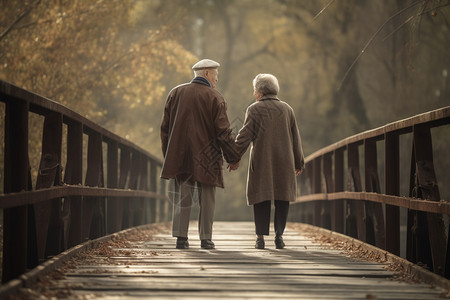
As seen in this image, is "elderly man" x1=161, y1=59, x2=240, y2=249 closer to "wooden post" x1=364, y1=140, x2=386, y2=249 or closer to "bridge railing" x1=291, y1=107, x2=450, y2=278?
"wooden post" x1=364, y1=140, x2=386, y2=249

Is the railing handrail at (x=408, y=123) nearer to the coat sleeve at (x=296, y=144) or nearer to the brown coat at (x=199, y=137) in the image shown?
the coat sleeve at (x=296, y=144)

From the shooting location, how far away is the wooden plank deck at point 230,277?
4.15 meters

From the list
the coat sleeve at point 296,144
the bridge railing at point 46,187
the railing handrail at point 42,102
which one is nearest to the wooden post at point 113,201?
the bridge railing at point 46,187

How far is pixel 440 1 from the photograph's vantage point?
634 centimetres

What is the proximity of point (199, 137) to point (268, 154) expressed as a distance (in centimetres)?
71

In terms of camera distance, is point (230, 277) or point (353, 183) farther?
point (353, 183)

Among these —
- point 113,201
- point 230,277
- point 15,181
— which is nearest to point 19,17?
point 113,201

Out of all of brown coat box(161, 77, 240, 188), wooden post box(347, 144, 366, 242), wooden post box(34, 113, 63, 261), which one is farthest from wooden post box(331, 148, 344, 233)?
wooden post box(34, 113, 63, 261)

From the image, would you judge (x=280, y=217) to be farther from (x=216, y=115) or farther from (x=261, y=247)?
(x=216, y=115)

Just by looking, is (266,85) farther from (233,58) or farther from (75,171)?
(233,58)

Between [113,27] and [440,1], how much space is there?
13.0m

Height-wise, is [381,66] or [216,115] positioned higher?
[381,66]

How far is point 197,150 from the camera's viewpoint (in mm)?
6949

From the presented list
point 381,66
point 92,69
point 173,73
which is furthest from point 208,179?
point 173,73
